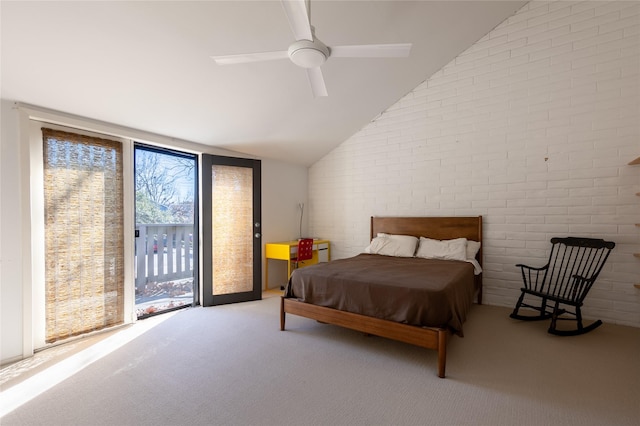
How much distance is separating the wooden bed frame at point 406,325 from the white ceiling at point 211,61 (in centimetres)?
185

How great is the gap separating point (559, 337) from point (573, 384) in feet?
3.02

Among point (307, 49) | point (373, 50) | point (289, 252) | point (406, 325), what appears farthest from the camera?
point (289, 252)

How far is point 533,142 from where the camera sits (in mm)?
3480

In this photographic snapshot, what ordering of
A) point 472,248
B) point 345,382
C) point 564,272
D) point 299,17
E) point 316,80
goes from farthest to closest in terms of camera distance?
point 472,248
point 564,272
point 316,80
point 345,382
point 299,17

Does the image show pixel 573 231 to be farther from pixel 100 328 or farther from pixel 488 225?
pixel 100 328

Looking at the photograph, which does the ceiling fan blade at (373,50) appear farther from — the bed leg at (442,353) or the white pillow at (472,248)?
the white pillow at (472,248)

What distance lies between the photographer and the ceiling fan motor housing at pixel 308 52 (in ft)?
5.66

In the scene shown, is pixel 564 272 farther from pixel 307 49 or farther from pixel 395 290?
pixel 307 49

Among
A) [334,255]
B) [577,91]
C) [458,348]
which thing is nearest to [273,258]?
[334,255]

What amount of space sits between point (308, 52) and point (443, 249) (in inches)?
119

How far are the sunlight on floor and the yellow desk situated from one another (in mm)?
1866

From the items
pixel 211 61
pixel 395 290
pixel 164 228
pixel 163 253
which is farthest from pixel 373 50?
pixel 163 253

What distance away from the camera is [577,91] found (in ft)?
10.6

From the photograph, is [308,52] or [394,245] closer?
[308,52]
